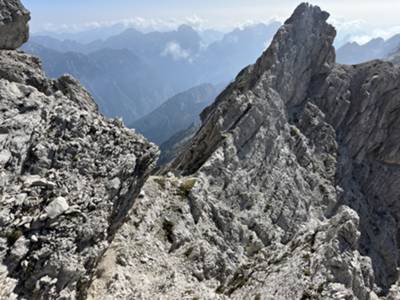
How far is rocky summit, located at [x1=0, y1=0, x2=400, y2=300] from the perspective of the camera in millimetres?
23044

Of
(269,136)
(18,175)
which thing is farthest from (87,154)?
(269,136)

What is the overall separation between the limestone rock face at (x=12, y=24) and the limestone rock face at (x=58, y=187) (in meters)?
17.7

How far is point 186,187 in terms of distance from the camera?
4884cm

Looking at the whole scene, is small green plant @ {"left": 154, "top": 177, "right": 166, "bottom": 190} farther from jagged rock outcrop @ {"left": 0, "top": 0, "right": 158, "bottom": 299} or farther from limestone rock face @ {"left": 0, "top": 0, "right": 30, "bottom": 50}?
limestone rock face @ {"left": 0, "top": 0, "right": 30, "bottom": 50}

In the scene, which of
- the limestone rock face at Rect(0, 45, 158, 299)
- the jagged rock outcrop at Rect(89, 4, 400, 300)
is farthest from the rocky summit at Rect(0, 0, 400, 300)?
the jagged rock outcrop at Rect(89, 4, 400, 300)

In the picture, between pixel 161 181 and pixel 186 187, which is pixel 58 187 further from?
pixel 186 187

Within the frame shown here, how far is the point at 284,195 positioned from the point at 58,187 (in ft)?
153

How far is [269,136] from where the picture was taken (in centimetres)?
7100

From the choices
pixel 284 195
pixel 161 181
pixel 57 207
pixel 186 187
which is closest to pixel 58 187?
pixel 57 207

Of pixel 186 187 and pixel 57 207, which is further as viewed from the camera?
pixel 186 187

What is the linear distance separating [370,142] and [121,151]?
7528cm

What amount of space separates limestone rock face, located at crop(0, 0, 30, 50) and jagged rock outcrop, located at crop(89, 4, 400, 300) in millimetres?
22073

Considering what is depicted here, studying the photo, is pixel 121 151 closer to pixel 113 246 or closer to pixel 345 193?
pixel 113 246

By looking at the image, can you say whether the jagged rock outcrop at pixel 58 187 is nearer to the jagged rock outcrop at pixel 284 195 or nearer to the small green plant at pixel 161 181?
the jagged rock outcrop at pixel 284 195
